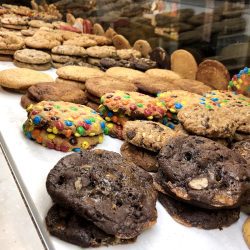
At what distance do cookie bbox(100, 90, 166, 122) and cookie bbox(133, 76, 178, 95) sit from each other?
0.36 m

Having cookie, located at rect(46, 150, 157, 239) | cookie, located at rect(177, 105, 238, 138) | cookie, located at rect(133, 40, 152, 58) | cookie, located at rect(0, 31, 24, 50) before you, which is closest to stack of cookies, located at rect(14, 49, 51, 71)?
cookie, located at rect(0, 31, 24, 50)

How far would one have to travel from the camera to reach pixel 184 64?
3.12 meters

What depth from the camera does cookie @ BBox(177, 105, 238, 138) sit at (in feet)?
5.82

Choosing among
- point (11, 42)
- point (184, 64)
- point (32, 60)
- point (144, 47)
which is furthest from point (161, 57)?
point (11, 42)

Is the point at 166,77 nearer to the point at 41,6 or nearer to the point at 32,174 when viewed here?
the point at 32,174

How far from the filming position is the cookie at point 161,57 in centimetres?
330

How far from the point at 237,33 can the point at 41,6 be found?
182 inches

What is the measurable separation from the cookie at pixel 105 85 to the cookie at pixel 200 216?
3.58 feet

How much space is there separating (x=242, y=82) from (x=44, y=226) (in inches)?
68.2

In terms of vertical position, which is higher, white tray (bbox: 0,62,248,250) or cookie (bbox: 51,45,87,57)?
cookie (bbox: 51,45,87,57)

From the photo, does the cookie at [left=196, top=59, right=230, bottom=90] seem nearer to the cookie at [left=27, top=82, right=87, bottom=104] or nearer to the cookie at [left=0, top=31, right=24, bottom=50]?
the cookie at [left=27, top=82, right=87, bottom=104]

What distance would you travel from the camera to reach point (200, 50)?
9.95 ft

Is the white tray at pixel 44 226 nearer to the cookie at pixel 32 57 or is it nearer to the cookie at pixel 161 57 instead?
the cookie at pixel 32 57

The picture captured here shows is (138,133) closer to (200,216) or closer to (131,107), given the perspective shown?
(131,107)
